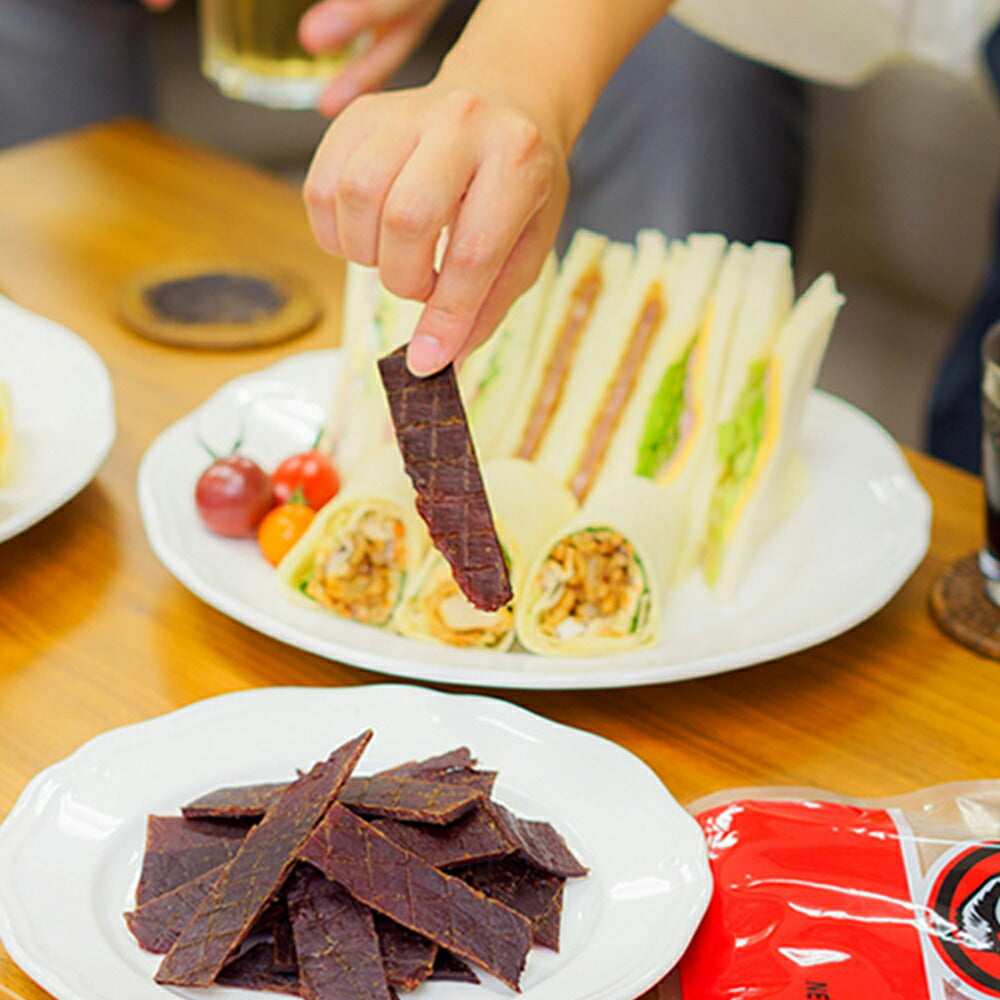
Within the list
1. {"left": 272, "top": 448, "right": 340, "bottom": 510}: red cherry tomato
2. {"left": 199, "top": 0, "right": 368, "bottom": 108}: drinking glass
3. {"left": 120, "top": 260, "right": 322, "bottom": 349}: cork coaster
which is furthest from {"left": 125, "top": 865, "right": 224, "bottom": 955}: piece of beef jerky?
{"left": 199, "top": 0, "right": 368, "bottom": 108}: drinking glass

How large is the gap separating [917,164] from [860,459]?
2.01m

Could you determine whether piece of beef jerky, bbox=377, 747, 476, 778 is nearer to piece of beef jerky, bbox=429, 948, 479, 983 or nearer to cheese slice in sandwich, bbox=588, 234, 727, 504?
piece of beef jerky, bbox=429, 948, 479, 983

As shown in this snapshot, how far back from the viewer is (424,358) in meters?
1.25

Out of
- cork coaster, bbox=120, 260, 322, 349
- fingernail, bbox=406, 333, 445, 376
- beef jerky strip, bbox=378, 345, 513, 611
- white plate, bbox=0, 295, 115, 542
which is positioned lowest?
cork coaster, bbox=120, 260, 322, 349

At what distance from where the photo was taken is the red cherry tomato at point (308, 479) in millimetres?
1688

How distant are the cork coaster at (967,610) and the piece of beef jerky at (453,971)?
76 centimetres

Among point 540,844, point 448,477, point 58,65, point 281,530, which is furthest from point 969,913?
point 58,65

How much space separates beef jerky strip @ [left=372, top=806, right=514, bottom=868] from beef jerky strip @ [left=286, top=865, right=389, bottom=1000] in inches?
2.4

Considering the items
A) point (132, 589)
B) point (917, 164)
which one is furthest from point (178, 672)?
point (917, 164)

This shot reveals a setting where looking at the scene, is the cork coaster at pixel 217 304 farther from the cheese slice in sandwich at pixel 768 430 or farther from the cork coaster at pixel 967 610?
the cork coaster at pixel 967 610

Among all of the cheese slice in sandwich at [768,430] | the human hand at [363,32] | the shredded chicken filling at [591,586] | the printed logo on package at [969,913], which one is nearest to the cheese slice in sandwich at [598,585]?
the shredded chicken filling at [591,586]

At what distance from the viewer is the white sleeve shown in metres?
2.49

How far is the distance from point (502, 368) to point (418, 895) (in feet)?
3.23

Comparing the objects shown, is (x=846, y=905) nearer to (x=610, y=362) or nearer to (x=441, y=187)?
(x=441, y=187)
